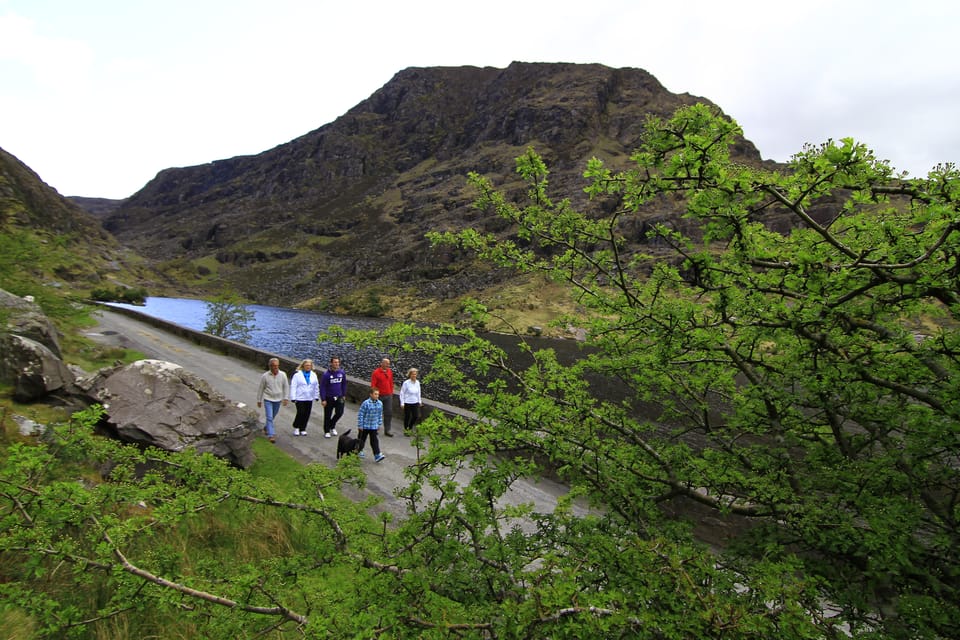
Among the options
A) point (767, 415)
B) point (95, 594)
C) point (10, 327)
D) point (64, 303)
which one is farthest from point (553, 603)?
point (64, 303)

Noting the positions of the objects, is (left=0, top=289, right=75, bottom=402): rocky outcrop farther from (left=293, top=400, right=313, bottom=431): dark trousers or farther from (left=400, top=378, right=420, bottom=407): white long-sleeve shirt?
(left=400, top=378, right=420, bottom=407): white long-sleeve shirt

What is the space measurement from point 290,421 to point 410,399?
301 centimetres

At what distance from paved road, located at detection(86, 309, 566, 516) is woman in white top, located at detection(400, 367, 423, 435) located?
13.9 inches

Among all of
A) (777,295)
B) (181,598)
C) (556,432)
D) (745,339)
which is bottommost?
(181,598)

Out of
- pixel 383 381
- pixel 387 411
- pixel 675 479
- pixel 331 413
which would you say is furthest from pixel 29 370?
pixel 675 479

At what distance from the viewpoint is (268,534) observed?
5.01 meters

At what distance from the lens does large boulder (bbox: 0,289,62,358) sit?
8.33 m

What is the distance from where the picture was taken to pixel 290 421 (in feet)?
33.6

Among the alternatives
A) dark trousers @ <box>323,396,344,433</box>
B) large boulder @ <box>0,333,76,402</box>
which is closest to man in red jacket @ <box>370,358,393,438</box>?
dark trousers @ <box>323,396,344,433</box>

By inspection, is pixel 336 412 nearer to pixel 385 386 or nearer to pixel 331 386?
pixel 331 386

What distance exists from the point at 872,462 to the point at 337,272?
158 m

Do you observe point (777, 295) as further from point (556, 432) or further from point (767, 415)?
point (556, 432)

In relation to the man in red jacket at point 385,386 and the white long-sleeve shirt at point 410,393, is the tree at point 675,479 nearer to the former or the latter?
the man in red jacket at point 385,386

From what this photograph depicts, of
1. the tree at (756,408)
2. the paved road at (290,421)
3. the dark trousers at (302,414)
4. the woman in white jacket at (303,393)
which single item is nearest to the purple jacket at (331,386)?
the woman in white jacket at (303,393)
